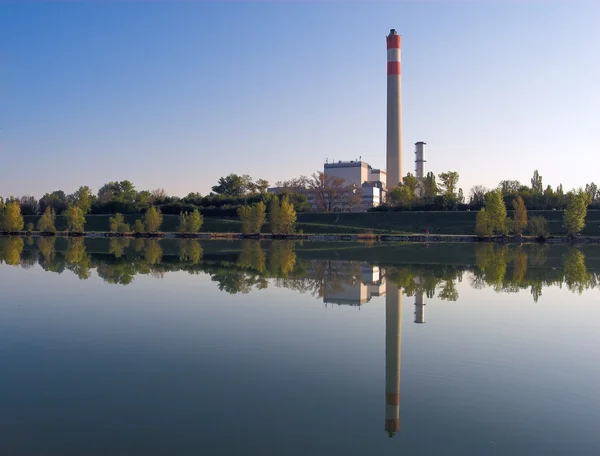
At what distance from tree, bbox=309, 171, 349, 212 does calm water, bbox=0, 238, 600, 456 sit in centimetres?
6779

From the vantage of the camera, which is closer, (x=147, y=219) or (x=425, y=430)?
(x=425, y=430)

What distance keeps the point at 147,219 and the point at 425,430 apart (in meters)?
57.6

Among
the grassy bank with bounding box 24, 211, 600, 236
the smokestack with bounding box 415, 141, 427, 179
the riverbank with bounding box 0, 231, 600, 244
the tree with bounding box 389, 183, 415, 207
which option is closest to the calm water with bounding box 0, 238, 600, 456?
the riverbank with bounding box 0, 231, 600, 244

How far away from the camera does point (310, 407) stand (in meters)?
7.05

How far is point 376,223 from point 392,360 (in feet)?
196

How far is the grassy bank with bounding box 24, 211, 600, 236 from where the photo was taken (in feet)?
202

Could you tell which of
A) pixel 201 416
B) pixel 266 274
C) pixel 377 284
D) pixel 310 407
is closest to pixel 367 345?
pixel 310 407

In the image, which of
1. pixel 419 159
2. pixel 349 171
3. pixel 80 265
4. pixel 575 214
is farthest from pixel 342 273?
pixel 349 171

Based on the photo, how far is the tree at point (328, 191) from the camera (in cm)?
8519

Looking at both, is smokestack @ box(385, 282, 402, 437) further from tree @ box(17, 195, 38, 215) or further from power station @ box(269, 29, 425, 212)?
tree @ box(17, 195, 38, 215)

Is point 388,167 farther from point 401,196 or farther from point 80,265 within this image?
point 80,265

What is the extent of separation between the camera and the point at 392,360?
9.20 metres

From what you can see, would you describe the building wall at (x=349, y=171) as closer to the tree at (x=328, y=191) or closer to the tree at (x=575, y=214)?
the tree at (x=328, y=191)

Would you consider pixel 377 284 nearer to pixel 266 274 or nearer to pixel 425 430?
pixel 266 274
